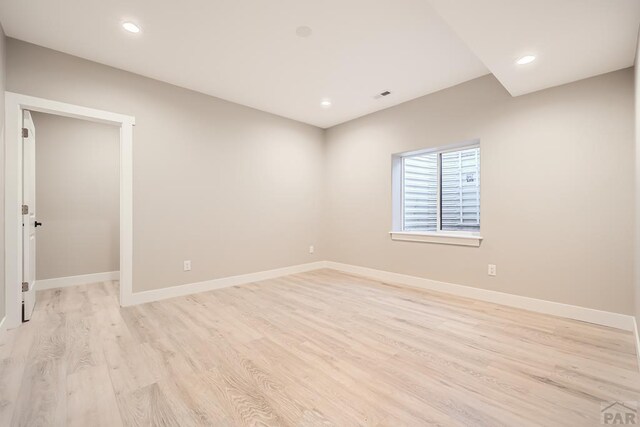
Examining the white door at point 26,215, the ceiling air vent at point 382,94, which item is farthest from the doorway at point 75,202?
the ceiling air vent at point 382,94

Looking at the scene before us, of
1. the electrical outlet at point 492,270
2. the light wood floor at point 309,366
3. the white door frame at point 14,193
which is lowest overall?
the light wood floor at point 309,366

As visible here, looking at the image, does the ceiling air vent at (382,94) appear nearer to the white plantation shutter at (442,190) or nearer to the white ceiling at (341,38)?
the white ceiling at (341,38)

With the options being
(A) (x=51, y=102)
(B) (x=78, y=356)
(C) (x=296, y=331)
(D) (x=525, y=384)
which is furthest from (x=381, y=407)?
(A) (x=51, y=102)

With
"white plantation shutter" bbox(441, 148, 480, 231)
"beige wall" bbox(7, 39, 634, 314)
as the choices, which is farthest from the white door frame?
"white plantation shutter" bbox(441, 148, 480, 231)

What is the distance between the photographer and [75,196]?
4117 millimetres

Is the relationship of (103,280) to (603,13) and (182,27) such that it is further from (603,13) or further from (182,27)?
(603,13)

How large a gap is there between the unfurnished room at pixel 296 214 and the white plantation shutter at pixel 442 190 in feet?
0.10

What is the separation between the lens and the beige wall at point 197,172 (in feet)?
9.45

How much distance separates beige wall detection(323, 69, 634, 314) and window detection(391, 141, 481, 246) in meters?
0.22

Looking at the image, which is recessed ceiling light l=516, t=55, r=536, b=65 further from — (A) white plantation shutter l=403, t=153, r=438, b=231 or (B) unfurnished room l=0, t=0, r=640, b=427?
(A) white plantation shutter l=403, t=153, r=438, b=231

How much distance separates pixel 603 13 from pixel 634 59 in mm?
882

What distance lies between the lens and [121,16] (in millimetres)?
2252

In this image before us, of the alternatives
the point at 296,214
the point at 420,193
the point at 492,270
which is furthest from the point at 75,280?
the point at 492,270

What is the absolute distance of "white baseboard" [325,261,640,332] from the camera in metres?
2.51
